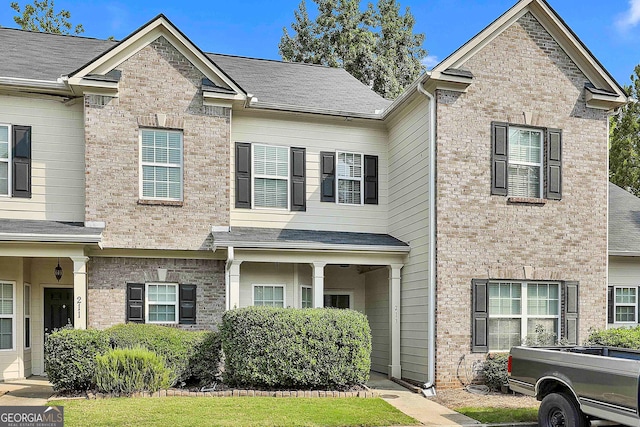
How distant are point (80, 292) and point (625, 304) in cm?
1377

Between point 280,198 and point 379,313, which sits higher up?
point 280,198

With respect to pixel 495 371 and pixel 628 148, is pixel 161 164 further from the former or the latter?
pixel 628 148

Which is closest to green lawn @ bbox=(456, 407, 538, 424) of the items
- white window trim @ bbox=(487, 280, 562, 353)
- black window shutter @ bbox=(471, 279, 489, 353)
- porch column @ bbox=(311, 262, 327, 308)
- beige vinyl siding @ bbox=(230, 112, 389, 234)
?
black window shutter @ bbox=(471, 279, 489, 353)

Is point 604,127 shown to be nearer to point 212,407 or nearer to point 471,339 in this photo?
point 471,339

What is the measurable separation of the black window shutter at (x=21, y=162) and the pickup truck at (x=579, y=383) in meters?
10.6

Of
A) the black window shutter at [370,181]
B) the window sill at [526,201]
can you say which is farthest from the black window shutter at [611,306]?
the black window shutter at [370,181]

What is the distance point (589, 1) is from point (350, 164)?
680 centimetres

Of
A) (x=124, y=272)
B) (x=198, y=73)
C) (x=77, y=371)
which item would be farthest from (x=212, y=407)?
(x=198, y=73)

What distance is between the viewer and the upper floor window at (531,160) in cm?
1366

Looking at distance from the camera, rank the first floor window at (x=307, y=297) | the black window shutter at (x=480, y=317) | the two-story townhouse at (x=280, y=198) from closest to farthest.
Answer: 1. the black window shutter at (x=480, y=317)
2. the two-story townhouse at (x=280, y=198)
3. the first floor window at (x=307, y=297)

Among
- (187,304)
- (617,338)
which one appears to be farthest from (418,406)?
(187,304)

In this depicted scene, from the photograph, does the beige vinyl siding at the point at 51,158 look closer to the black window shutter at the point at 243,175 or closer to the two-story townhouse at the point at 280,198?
the two-story townhouse at the point at 280,198

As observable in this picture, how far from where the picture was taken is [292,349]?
11.7m

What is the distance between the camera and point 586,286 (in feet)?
45.7
